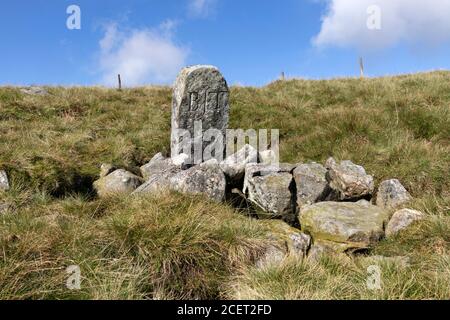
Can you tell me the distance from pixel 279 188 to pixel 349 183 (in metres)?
1.47

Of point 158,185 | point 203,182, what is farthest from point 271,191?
point 158,185

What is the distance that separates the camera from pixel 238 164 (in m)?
8.60

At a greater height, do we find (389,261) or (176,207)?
(176,207)

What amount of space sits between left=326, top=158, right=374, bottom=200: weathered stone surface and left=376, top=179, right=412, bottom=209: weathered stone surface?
0.23 metres

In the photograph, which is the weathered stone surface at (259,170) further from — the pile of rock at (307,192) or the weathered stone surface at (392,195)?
the weathered stone surface at (392,195)

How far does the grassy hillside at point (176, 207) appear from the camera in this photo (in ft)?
14.1

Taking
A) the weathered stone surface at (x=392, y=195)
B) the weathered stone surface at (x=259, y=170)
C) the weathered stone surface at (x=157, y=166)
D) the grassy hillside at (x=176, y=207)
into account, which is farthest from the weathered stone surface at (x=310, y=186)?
the weathered stone surface at (x=157, y=166)

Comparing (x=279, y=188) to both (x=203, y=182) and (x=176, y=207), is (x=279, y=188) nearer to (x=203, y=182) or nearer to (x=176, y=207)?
(x=203, y=182)

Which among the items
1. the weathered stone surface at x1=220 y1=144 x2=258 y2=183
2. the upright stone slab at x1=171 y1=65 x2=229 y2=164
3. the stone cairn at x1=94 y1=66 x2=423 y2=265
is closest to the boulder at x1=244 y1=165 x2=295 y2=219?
the stone cairn at x1=94 y1=66 x2=423 y2=265

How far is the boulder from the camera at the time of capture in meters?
7.47

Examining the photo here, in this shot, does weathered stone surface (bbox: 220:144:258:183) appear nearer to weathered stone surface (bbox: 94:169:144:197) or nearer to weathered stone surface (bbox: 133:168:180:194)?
weathered stone surface (bbox: 133:168:180:194)
